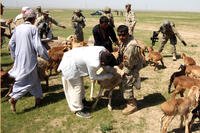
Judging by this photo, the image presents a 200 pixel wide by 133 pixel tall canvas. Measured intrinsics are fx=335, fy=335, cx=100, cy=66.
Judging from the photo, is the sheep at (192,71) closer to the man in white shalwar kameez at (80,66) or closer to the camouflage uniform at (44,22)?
the man in white shalwar kameez at (80,66)

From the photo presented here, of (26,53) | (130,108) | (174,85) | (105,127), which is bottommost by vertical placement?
(105,127)

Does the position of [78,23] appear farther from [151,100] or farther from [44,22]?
[151,100]

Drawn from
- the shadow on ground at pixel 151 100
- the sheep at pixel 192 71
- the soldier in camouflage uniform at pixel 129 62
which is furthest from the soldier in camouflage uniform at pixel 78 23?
the soldier in camouflage uniform at pixel 129 62

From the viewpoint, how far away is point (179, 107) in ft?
26.1

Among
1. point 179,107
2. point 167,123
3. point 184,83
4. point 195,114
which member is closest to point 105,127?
point 167,123

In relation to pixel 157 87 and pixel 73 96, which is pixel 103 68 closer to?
pixel 73 96

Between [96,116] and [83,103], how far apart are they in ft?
3.12

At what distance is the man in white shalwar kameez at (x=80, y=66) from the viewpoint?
8.85 m

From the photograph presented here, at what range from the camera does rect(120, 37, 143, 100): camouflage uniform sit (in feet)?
29.8

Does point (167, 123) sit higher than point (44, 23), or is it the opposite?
point (44, 23)

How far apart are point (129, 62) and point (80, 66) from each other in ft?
4.40

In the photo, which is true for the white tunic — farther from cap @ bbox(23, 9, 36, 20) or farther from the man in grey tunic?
the man in grey tunic

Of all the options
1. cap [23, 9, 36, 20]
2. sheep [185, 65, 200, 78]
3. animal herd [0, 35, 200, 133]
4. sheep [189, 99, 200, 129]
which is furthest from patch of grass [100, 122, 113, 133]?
sheep [185, 65, 200, 78]

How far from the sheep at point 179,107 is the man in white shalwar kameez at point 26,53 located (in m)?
3.74
